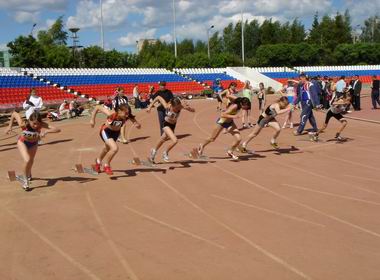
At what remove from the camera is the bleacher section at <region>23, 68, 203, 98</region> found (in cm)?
3460

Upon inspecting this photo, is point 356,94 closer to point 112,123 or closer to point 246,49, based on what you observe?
point 112,123

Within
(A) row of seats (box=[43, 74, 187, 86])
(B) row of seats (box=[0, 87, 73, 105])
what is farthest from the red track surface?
(A) row of seats (box=[43, 74, 187, 86])

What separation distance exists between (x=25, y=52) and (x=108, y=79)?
1057 centimetres

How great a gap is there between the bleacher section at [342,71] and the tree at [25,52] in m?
29.5

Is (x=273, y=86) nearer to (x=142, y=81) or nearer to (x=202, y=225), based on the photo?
(x=142, y=81)

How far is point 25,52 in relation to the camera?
143ft

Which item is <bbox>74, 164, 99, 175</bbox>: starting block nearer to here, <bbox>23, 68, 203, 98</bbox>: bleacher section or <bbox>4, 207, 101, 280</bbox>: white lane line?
<bbox>4, 207, 101, 280</bbox>: white lane line

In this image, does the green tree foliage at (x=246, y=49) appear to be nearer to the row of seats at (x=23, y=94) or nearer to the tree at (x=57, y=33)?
the tree at (x=57, y=33)

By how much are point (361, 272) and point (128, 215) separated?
3.54m

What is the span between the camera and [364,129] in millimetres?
17234

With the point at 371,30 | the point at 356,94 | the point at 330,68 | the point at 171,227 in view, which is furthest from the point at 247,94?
the point at 371,30

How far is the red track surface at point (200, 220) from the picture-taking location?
17.6 feet

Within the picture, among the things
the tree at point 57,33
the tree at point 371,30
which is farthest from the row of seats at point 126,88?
the tree at point 371,30

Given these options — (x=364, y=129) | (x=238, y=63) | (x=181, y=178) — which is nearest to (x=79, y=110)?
(x=364, y=129)
